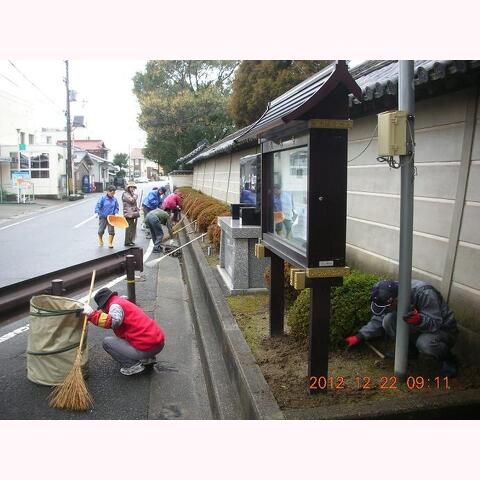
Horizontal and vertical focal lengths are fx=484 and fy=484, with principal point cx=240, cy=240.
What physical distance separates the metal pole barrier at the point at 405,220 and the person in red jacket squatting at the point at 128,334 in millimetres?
2649

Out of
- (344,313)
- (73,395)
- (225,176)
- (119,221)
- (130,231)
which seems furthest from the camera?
(225,176)

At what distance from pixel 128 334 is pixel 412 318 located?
3.01 meters

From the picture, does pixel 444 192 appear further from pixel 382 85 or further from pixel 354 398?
pixel 354 398

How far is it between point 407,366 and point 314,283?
131cm

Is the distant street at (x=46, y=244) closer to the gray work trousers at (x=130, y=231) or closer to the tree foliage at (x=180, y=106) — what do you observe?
the gray work trousers at (x=130, y=231)

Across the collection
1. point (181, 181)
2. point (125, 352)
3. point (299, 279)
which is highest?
point (181, 181)

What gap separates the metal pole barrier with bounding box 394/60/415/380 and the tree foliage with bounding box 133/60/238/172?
109 ft

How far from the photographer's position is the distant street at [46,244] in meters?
11.2

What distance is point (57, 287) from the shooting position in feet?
15.1

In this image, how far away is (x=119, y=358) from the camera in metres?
5.46

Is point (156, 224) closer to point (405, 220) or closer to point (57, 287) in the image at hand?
point (57, 287)

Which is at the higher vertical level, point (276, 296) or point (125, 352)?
point (276, 296)

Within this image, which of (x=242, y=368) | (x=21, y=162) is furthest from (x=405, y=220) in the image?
(x=21, y=162)

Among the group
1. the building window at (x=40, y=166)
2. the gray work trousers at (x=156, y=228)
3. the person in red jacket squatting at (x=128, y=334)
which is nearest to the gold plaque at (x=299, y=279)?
the person in red jacket squatting at (x=128, y=334)
